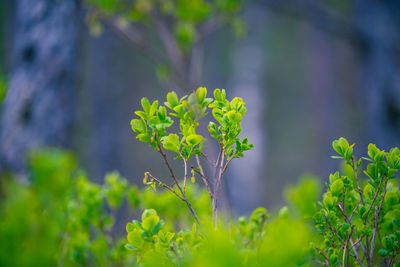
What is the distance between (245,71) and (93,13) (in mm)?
3269

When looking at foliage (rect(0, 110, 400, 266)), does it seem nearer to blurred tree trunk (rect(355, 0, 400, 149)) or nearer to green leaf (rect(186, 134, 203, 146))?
green leaf (rect(186, 134, 203, 146))

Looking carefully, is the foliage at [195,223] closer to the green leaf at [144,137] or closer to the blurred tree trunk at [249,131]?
the green leaf at [144,137]

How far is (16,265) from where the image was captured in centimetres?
40

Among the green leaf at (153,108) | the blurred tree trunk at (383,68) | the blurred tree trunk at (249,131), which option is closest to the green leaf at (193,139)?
the green leaf at (153,108)

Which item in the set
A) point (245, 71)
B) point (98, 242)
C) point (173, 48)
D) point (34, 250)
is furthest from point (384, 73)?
point (34, 250)

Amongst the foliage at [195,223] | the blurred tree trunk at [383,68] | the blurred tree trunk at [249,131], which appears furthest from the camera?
the blurred tree trunk at [249,131]

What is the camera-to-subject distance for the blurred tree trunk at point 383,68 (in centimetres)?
275

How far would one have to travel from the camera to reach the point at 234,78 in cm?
534

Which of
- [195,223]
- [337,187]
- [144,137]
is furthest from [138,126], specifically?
[337,187]

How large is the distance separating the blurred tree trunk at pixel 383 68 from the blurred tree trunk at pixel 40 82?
2.60m

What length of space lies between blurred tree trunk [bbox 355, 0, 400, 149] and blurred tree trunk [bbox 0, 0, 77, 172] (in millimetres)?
2599

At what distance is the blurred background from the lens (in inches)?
72.9

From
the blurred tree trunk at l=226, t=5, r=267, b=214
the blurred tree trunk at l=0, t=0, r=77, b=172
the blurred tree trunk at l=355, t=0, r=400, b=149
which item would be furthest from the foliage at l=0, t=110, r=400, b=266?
the blurred tree trunk at l=226, t=5, r=267, b=214

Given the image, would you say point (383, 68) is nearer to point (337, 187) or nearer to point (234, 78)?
point (337, 187)
